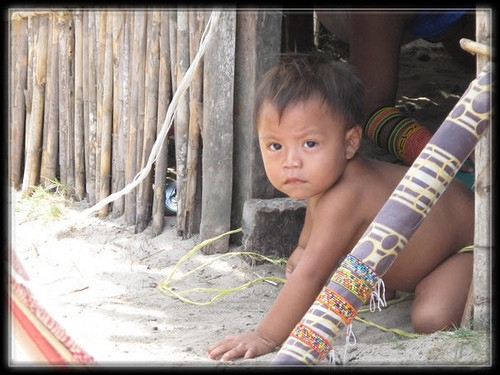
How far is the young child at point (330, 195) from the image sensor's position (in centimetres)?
226

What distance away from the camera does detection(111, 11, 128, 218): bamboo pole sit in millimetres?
3531

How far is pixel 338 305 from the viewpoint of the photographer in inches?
67.4

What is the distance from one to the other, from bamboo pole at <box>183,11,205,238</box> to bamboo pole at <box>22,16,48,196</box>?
1.29 meters

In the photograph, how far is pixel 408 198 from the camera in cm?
172

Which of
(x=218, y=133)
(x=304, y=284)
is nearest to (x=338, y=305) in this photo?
(x=304, y=284)

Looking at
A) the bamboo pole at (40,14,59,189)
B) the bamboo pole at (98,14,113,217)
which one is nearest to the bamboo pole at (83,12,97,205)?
the bamboo pole at (98,14,113,217)

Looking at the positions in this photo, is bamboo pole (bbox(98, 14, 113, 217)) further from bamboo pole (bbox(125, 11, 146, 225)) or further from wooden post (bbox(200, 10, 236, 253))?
wooden post (bbox(200, 10, 236, 253))

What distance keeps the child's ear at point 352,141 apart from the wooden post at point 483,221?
49 centimetres

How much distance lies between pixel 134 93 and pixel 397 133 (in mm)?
1324

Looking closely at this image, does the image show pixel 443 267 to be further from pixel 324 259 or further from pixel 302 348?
pixel 302 348

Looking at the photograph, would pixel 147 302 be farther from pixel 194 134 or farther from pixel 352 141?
pixel 352 141

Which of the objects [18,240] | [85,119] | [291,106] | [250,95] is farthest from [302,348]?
[85,119]

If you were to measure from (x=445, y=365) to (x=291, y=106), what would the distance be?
0.95 meters

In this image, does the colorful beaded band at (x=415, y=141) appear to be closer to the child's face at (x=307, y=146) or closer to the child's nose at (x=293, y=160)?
the child's face at (x=307, y=146)
